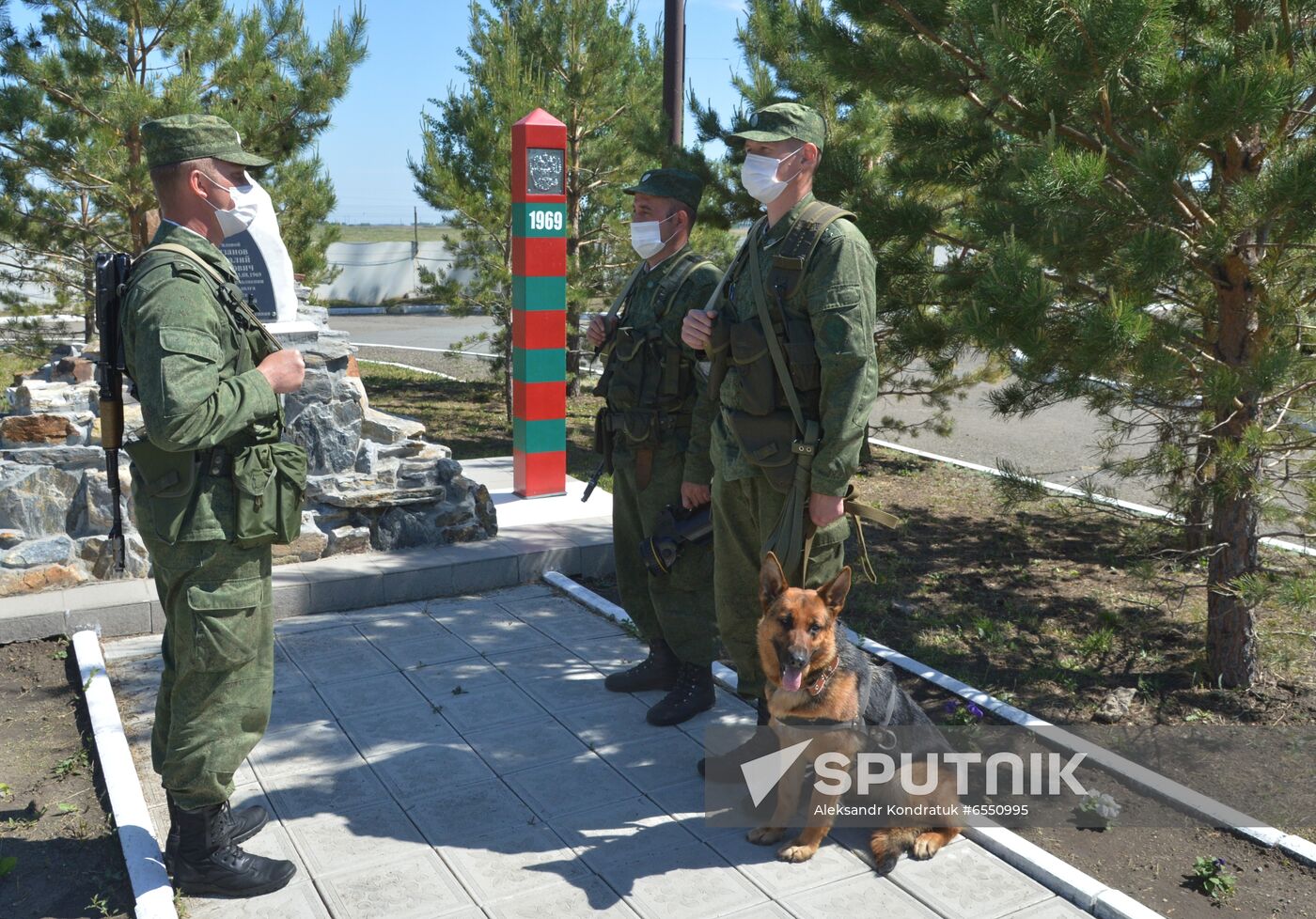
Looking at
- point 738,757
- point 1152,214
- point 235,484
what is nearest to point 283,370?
point 235,484

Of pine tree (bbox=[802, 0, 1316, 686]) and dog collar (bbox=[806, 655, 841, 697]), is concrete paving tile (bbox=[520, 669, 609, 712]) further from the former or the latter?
pine tree (bbox=[802, 0, 1316, 686])

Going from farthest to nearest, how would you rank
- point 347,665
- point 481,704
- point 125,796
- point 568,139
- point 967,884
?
point 568,139 → point 347,665 → point 481,704 → point 125,796 → point 967,884

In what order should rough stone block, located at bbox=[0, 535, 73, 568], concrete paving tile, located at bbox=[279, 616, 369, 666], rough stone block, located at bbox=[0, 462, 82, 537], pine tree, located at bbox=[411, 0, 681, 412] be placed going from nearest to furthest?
concrete paving tile, located at bbox=[279, 616, 369, 666] < rough stone block, located at bbox=[0, 535, 73, 568] < rough stone block, located at bbox=[0, 462, 82, 537] < pine tree, located at bbox=[411, 0, 681, 412]

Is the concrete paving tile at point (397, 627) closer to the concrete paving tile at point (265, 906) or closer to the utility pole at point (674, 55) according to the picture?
the concrete paving tile at point (265, 906)

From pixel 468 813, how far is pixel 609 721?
33.4 inches

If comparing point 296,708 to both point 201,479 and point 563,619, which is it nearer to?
point 563,619

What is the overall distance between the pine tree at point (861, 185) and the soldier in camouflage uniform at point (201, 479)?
320 cm

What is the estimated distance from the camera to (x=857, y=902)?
3316 mm

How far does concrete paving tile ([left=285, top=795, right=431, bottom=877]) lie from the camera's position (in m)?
3.54

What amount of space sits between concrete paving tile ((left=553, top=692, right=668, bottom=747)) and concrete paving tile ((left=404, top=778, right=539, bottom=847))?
0.49 meters

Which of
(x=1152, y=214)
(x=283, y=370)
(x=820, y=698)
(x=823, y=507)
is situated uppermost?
(x=1152, y=214)

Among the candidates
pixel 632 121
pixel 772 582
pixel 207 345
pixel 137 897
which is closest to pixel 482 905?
pixel 137 897

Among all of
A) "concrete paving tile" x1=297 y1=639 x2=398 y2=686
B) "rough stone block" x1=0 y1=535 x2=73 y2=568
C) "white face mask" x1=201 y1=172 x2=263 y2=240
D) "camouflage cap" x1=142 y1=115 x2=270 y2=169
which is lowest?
"concrete paving tile" x1=297 y1=639 x2=398 y2=686

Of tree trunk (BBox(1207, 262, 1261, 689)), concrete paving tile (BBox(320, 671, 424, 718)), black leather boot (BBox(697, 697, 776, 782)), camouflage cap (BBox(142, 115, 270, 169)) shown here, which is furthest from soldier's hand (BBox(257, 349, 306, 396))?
tree trunk (BBox(1207, 262, 1261, 689))
